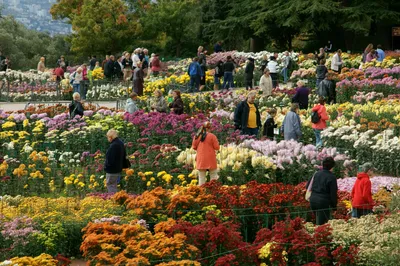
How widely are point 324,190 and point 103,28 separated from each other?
1585 inches

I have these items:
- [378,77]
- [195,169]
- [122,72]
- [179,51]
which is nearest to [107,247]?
[195,169]

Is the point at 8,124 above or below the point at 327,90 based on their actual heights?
below

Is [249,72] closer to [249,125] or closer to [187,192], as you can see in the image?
[249,125]

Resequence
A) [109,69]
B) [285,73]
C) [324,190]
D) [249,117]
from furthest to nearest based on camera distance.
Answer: [285,73] < [109,69] < [249,117] < [324,190]

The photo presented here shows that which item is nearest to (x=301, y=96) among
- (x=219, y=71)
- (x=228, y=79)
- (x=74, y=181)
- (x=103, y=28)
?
(x=74, y=181)

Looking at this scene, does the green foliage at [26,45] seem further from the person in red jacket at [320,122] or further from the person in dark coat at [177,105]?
the person in red jacket at [320,122]

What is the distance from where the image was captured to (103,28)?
2056 inches

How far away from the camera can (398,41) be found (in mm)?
52156

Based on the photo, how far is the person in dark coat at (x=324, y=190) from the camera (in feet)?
42.7

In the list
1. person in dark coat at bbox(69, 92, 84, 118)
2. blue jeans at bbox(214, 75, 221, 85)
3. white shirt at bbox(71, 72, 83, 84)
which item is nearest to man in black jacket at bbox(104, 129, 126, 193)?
person in dark coat at bbox(69, 92, 84, 118)

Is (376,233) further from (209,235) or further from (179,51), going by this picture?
(179,51)

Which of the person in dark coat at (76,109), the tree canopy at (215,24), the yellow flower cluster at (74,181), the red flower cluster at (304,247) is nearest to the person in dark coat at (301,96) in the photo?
the person in dark coat at (76,109)

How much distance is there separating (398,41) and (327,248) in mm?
41630

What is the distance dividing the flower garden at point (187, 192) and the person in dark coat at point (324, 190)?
0.27 m
